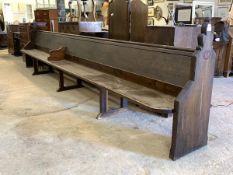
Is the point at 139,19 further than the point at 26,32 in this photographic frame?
No

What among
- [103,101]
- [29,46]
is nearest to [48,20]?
[29,46]

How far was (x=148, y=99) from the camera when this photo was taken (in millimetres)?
2340

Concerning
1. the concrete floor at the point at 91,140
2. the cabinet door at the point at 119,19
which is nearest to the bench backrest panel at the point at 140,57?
the cabinet door at the point at 119,19

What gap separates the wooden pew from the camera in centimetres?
206

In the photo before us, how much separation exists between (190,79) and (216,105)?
1656 mm

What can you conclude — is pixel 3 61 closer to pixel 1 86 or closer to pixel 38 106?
pixel 1 86

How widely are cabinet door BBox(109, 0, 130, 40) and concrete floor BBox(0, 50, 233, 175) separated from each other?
1.03m

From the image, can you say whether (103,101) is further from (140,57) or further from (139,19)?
(139,19)

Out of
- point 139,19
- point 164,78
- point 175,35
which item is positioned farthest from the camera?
point 139,19

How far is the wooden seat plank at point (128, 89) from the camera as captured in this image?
2.21m

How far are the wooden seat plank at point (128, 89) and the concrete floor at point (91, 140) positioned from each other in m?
0.44

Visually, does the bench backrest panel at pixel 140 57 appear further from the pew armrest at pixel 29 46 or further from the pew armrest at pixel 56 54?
the pew armrest at pixel 29 46

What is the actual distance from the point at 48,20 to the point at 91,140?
4456 millimetres

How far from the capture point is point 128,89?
268 centimetres
